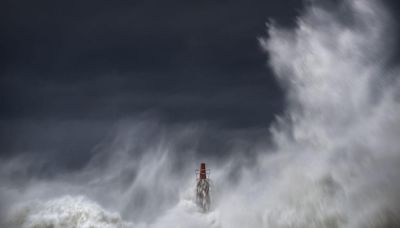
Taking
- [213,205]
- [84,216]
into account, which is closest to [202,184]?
[213,205]

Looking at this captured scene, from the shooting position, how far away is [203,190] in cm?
7069

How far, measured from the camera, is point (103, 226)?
68.2m

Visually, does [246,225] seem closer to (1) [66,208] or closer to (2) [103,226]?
(2) [103,226]

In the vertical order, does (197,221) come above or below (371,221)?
above

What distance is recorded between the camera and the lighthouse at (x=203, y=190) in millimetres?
70500

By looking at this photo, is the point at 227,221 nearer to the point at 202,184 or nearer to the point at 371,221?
the point at 202,184

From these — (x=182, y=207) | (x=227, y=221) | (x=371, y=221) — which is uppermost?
(x=182, y=207)

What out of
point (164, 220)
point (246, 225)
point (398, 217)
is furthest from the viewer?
point (164, 220)

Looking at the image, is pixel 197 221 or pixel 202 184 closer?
pixel 197 221

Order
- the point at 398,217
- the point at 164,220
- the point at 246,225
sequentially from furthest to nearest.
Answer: the point at 164,220 → the point at 246,225 → the point at 398,217

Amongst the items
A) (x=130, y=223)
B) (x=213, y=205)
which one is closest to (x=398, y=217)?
(x=213, y=205)

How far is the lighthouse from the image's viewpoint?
70.5 meters

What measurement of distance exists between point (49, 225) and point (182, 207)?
74.7 feet

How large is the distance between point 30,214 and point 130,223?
57.4ft
